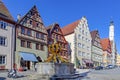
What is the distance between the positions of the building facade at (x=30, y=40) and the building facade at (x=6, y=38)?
1.47 meters

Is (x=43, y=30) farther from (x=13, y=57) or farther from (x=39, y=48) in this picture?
(x=13, y=57)

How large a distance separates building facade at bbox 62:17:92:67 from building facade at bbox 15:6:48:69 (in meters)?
14.3

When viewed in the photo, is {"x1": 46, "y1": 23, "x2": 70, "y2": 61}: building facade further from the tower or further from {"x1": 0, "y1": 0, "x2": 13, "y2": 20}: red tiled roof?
the tower

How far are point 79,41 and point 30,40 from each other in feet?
78.6

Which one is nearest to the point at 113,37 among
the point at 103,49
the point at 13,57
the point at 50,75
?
the point at 103,49

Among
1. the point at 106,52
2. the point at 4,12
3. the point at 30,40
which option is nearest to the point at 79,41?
the point at 30,40

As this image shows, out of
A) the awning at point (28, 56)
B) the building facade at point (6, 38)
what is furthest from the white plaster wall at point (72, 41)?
the building facade at point (6, 38)

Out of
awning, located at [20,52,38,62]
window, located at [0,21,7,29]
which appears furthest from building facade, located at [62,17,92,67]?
window, located at [0,21,7,29]

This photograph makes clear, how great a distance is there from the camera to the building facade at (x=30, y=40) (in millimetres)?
42656

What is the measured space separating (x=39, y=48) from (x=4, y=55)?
11.0 metres

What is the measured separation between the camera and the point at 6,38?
40.0 meters

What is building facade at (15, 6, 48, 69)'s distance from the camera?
140 ft

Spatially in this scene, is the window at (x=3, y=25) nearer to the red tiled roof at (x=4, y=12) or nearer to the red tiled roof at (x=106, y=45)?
the red tiled roof at (x=4, y=12)

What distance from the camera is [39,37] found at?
4891 centimetres
